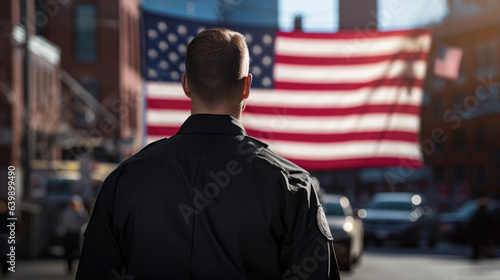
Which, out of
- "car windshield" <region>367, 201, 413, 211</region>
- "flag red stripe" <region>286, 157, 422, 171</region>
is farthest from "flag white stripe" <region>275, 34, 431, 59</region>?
"car windshield" <region>367, 201, 413, 211</region>

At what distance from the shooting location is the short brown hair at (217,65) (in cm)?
261

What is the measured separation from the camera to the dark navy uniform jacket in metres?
→ 2.48

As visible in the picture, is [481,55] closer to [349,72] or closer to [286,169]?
[349,72]

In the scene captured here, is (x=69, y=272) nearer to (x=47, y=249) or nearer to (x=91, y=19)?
(x=47, y=249)

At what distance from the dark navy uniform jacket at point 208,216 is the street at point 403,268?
1377 centimetres

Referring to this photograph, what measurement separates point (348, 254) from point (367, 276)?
953 mm

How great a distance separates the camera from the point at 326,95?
330 inches

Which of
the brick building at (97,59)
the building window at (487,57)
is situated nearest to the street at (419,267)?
the brick building at (97,59)

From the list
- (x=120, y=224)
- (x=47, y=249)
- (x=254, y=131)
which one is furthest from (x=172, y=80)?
(x=47, y=249)

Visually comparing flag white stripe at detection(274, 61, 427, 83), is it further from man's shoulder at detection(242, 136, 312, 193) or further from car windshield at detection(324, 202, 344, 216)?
car windshield at detection(324, 202, 344, 216)

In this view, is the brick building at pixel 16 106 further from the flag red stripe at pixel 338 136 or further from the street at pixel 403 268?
the flag red stripe at pixel 338 136

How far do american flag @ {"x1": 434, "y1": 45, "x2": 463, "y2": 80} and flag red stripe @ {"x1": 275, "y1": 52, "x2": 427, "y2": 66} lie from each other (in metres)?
1.66

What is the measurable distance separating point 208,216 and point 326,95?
19.5 ft

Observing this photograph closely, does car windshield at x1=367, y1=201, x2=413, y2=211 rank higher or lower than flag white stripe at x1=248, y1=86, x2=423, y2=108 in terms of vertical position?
lower
